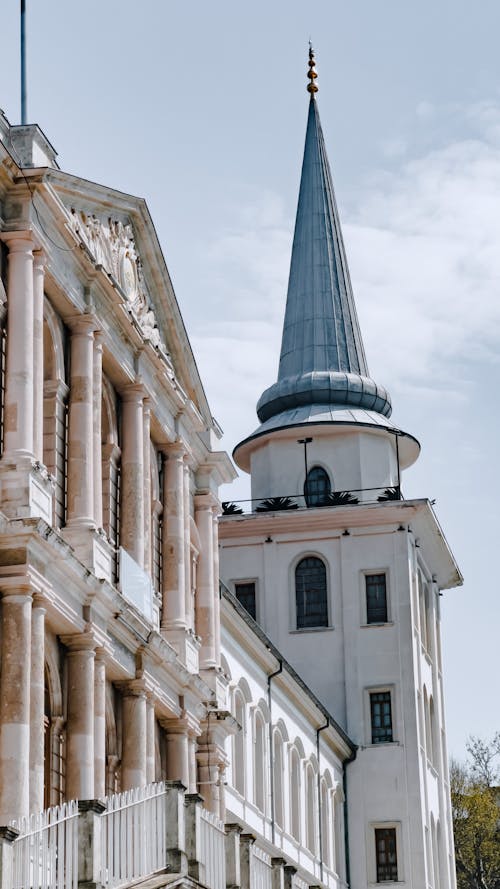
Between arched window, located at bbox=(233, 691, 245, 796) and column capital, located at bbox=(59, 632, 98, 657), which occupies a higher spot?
arched window, located at bbox=(233, 691, 245, 796)

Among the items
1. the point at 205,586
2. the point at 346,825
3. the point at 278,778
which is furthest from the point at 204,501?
the point at 346,825

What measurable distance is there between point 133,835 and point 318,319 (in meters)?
47.7

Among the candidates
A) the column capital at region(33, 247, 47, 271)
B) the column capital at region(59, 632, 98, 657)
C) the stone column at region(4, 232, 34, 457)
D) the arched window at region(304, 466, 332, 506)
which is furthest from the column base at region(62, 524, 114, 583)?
the arched window at region(304, 466, 332, 506)

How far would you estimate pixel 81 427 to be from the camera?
3025 centimetres

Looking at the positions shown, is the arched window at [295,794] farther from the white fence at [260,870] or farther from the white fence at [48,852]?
the white fence at [48,852]

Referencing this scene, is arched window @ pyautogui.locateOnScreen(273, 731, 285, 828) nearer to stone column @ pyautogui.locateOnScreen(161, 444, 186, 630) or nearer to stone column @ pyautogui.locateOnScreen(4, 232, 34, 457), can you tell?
stone column @ pyautogui.locateOnScreen(161, 444, 186, 630)

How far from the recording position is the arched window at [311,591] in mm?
63469

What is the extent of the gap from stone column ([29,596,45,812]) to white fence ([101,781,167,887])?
7.79 ft

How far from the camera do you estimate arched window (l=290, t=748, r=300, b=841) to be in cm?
5391

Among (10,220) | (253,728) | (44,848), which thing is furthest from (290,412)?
(44,848)

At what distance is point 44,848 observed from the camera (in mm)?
20828

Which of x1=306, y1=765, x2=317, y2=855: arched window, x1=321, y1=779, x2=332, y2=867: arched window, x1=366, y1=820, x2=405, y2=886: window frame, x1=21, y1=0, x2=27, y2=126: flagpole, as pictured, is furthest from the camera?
x1=366, y1=820, x2=405, y2=886: window frame

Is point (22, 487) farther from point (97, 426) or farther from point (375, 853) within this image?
point (375, 853)

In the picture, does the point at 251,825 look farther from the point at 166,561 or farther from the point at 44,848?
the point at 44,848
